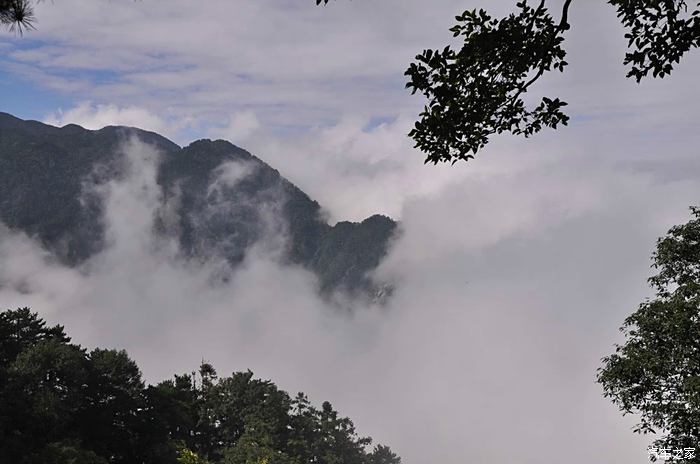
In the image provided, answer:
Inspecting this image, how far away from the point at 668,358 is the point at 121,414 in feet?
169

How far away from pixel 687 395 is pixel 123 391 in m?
51.3

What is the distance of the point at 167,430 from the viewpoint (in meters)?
58.9

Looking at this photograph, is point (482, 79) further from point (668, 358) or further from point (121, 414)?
point (121, 414)

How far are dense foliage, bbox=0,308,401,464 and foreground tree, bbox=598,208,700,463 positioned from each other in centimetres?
1826

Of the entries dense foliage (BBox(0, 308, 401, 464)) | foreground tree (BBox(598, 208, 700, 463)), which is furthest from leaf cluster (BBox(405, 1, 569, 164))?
dense foliage (BBox(0, 308, 401, 464))

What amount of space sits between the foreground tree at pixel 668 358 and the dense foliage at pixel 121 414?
719 inches

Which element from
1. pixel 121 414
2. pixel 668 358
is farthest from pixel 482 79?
pixel 121 414

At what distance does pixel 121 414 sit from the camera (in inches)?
2164

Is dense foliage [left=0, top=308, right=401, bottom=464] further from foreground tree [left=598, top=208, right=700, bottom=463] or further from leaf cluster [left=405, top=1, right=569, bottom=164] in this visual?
leaf cluster [left=405, top=1, right=569, bottom=164]

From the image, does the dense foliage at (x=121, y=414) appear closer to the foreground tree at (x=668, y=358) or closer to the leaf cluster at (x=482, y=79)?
the foreground tree at (x=668, y=358)

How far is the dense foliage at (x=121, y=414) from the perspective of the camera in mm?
44000

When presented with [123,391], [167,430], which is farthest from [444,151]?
[167,430]

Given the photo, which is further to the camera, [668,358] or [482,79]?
[668,358]

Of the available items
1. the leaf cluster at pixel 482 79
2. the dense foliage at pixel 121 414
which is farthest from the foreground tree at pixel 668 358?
the dense foliage at pixel 121 414
